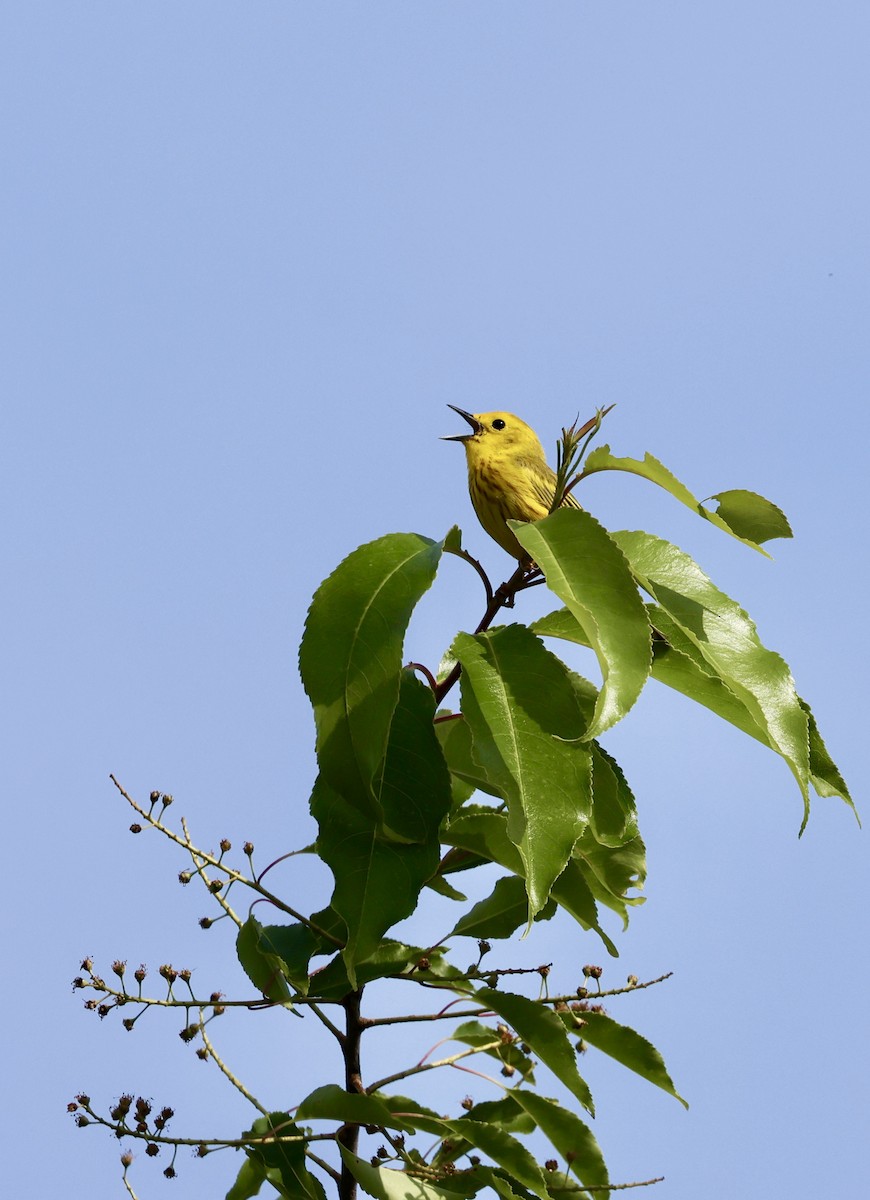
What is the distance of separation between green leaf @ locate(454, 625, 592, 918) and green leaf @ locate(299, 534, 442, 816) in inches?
7.2

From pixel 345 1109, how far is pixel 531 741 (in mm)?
994

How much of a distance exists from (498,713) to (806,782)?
637 millimetres

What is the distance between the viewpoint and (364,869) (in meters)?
2.77

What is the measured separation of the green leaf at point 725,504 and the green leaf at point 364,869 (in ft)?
3.12

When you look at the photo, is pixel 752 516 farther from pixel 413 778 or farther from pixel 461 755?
pixel 413 778

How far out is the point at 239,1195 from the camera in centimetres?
332

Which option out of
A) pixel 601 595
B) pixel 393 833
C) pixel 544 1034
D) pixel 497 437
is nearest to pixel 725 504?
pixel 601 595

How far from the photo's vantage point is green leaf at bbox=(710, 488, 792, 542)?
117 inches

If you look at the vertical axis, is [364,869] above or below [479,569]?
below

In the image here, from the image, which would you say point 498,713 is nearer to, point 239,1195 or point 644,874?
point 644,874

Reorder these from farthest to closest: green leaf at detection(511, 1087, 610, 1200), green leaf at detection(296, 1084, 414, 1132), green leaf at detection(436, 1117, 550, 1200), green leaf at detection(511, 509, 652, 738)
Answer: green leaf at detection(511, 1087, 610, 1200) < green leaf at detection(436, 1117, 550, 1200) < green leaf at detection(296, 1084, 414, 1132) < green leaf at detection(511, 509, 652, 738)

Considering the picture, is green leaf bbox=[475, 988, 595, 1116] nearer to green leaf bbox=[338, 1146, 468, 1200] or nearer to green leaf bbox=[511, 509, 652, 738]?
green leaf bbox=[338, 1146, 468, 1200]

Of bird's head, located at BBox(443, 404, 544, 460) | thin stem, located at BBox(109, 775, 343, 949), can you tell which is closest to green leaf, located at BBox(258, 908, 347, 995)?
thin stem, located at BBox(109, 775, 343, 949)

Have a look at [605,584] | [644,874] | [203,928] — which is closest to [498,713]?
[605,584]
